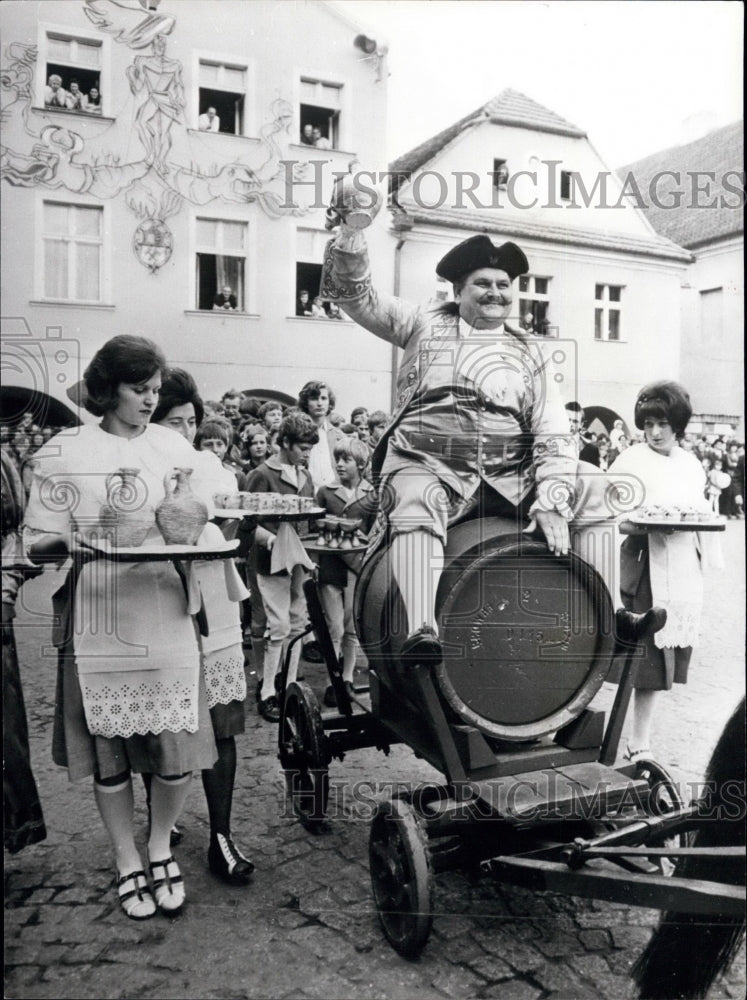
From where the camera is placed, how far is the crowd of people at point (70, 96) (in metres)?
2.49

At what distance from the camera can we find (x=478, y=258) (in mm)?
2574

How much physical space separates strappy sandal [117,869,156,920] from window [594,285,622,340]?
2.32 meters

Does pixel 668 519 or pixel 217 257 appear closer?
pixel 217 257

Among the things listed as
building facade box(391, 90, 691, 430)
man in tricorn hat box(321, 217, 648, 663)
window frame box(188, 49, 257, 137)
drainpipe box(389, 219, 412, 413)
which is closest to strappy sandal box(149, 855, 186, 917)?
man in tricorn hat box(321, 217, 648, 663)

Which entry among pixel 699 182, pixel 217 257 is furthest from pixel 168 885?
pixel 699 182

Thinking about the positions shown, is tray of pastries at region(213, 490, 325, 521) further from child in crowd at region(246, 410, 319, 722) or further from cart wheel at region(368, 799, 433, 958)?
cart wheel at region(368, 799, 433, 958)

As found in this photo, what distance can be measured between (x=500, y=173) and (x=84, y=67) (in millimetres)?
1345

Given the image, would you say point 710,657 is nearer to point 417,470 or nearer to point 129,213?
point 417,470

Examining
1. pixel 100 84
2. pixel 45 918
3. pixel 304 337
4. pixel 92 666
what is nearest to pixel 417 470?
pixel 304 337

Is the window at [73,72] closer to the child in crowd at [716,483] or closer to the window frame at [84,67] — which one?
the window frame at [84,67]

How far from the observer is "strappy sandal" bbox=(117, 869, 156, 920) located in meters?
2.48

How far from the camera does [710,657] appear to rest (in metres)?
2.83

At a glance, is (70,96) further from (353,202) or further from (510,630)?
(510,630)

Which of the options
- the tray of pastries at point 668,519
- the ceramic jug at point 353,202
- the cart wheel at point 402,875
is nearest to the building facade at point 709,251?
the tray of pastries at point 668,519
